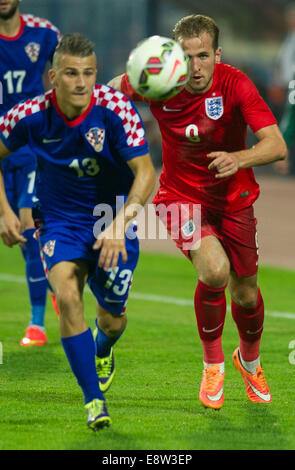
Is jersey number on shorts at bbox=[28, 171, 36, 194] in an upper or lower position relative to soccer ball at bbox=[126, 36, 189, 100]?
lower

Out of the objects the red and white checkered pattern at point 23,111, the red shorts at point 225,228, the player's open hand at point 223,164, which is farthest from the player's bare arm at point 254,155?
the red and white checkered pattern at point 23,111

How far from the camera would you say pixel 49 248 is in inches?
235

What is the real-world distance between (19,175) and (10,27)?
1.30m

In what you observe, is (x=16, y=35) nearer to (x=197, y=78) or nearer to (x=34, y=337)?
(x=34, y=337)

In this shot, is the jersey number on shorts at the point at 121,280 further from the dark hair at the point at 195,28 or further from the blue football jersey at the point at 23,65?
the blue football jersey at the point at 23,65

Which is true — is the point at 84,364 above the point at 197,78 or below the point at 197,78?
below

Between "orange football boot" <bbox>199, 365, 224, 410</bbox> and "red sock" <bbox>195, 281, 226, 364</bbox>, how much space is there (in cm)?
7

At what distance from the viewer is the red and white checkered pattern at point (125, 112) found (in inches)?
231

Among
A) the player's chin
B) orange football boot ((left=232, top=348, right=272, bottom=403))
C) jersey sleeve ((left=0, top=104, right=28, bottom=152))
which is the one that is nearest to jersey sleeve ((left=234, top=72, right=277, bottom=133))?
the player's chin

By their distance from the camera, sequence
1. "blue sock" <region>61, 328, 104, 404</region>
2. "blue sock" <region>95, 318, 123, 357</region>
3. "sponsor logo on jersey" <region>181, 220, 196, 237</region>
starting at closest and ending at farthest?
"blue sock" <region>61, 328, 104, 404</region>, "sponsor logo on jersey" <region>181, 220, 196, 237</region>, "blue sock" <region>95, 318, 123, 357</region>

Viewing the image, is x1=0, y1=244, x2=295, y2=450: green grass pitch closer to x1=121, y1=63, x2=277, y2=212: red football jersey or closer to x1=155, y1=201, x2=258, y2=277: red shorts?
x1=155, y1=201, x2=258, y2=277: red shorts

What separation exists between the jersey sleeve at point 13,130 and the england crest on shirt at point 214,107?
1239mm

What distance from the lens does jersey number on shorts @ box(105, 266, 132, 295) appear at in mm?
6137

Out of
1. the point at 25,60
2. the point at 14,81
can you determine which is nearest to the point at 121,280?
the point at 14,81
